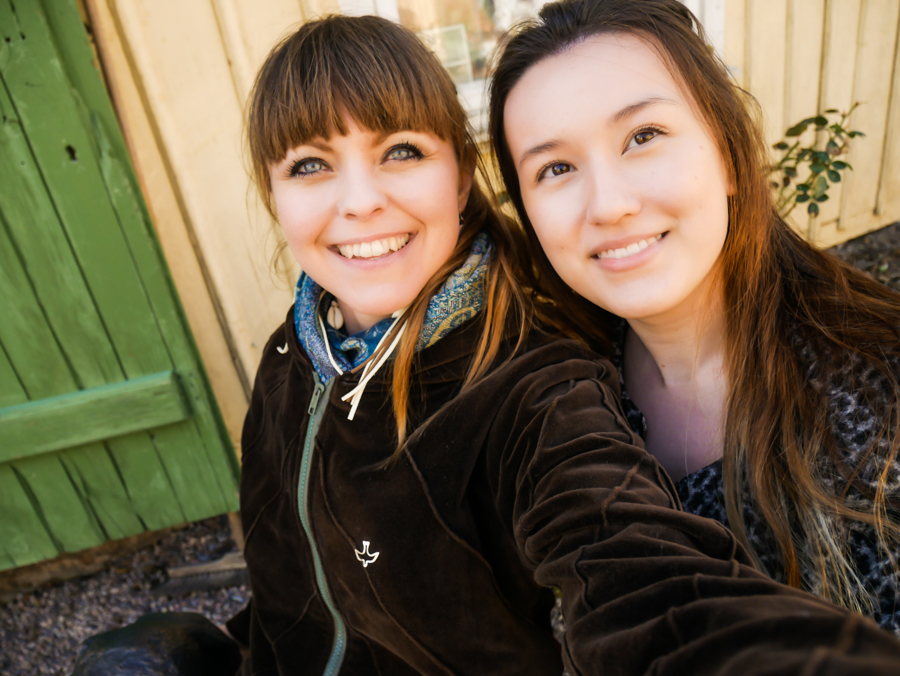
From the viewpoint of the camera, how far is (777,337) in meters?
1.24

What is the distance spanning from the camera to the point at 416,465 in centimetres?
121

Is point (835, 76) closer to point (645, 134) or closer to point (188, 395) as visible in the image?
point (645, 134)

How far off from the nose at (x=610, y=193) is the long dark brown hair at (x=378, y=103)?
0.81 ft

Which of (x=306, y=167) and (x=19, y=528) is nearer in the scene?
(x=306, y=167)

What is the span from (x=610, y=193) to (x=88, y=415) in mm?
1992

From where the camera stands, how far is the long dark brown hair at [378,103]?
1.17 metres

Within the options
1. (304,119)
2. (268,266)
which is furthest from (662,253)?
(268,266)

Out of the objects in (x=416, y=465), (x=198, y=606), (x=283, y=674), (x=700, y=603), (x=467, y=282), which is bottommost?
(x=198, y=606)

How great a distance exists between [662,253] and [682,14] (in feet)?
1.85

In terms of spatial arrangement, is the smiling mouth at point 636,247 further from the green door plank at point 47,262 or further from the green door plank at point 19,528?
the green door plank at point 19,528

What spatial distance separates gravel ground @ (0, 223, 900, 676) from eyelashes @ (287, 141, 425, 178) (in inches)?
84.6

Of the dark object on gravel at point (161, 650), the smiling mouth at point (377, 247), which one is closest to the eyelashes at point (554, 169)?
the smiling mouth at point (377, 247)

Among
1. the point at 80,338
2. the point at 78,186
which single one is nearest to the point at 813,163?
the point at 78,186

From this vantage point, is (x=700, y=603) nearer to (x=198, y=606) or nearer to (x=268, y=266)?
(x=268, y=266)
